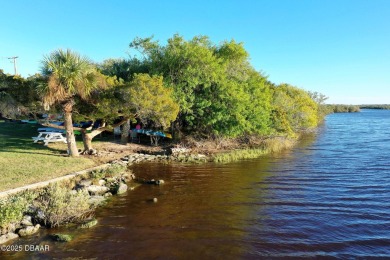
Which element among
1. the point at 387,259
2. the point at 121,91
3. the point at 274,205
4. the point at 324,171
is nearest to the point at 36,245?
the point at 274,205

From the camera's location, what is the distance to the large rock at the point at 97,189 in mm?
12438

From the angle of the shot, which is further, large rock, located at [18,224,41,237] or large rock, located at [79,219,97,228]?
large rock, located at [79,219,97,228]

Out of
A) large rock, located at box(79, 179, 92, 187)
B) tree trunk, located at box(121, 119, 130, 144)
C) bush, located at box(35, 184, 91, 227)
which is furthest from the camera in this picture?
tree trunk, located at box(121, 119, 130, 144)

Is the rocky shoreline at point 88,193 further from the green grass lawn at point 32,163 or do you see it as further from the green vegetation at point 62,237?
the green grass lawn at point 32,163

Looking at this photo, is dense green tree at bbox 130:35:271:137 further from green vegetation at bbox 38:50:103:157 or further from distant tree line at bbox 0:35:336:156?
green vegetation at bbox 38:50:103:157

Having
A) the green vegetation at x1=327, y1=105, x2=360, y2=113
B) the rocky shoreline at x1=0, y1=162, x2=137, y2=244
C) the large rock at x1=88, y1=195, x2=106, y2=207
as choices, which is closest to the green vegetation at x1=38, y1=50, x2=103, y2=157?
the rocky shoreline at x1=0, y1=162, x2=137, y2=244

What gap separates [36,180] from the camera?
1234cm

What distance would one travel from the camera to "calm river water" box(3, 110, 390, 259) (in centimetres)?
811

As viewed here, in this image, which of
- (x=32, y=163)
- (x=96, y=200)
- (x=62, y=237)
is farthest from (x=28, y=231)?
(x=32, y=163)

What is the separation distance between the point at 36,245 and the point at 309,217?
350 inches

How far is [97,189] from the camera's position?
12.8m

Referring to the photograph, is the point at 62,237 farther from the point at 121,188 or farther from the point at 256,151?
the point at 256,151

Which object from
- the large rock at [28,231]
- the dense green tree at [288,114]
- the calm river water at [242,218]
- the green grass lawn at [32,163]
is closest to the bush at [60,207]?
the large rock at [28,231]

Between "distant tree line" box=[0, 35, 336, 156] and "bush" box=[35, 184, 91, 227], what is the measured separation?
24.9ft
